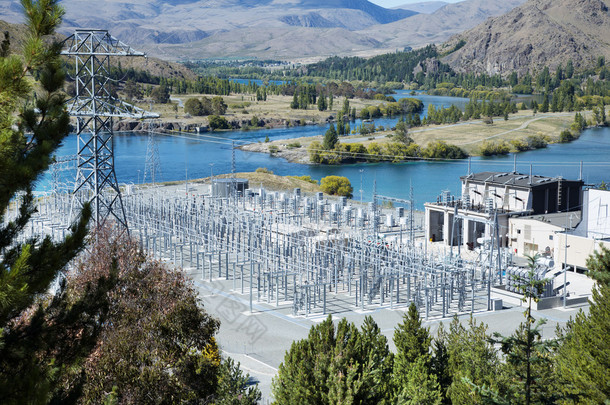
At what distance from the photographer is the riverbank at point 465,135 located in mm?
62375

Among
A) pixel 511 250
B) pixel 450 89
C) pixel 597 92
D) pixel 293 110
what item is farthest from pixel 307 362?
pixel 450 89

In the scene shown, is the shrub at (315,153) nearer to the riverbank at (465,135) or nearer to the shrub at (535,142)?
the riverbank at (465,135)

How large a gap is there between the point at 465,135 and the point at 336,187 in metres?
31.3

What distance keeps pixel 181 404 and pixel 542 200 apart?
62.3 feet

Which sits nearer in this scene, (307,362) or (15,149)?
(15,149)

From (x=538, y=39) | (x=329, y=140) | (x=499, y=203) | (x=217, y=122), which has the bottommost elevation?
(x=329, y=140)

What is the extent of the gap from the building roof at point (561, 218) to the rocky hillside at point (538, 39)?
125 metres

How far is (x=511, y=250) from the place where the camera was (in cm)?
2247

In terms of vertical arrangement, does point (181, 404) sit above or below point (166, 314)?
below

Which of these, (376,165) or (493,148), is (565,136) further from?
(376,165)

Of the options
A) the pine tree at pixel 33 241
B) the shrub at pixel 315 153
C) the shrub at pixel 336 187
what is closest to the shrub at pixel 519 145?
the shrub at pixel 315 153

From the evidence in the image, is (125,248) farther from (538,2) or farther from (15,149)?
(538,2)

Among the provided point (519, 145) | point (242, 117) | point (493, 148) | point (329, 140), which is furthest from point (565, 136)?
point (242, 117)

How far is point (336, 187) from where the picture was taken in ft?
135
